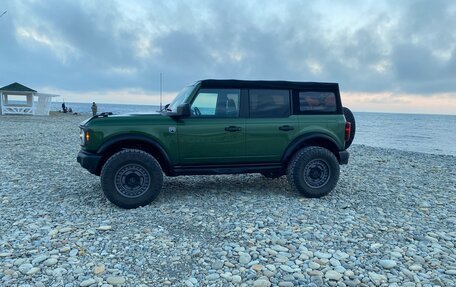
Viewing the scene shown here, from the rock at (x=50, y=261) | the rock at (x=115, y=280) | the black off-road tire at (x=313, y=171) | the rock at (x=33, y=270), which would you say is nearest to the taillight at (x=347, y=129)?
the black off-road tire at (x=313, y=171)

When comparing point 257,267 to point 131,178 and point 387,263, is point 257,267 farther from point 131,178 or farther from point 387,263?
point 131,178

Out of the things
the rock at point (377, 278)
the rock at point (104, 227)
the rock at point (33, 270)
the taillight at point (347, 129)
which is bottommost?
the rock at point (377, 278)

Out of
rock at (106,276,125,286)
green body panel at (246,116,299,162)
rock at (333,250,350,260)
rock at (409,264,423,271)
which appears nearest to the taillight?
green body panel at (246,116,299,162)

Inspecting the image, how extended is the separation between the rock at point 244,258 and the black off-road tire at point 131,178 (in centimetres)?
201

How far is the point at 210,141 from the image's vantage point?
17.7ft

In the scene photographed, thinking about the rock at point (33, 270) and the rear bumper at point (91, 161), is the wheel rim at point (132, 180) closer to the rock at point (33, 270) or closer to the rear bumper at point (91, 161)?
the rear bumper at point (91, 161)

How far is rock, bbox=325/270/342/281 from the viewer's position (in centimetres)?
324

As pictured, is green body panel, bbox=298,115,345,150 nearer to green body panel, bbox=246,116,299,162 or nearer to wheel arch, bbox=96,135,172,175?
green body panel, bbox=246,116,299,162

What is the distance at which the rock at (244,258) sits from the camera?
3.51 m

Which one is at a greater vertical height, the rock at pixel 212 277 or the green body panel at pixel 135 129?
Answer: the green body panel at pixel 135 129

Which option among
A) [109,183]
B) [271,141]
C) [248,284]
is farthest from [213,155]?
[248,284]

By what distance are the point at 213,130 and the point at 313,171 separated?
1893 millimetres

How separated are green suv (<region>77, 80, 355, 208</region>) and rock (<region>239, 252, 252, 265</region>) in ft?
6.47

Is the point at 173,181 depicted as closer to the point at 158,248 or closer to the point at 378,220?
the point at 158,248
